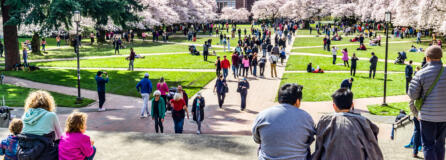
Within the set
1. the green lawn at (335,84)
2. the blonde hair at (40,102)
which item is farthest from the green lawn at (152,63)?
the blonde hair at (40,102)

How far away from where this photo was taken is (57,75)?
25297 millimetres

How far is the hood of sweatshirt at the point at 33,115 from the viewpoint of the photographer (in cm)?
549

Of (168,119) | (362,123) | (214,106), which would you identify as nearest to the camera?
(362,123)

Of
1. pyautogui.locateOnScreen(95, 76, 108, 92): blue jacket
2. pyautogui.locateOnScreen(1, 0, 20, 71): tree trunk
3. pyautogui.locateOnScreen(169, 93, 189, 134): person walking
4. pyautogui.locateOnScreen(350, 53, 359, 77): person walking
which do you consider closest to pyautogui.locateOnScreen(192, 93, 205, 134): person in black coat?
pyautogui.locateOnScreen(169, 93, 189, 134): person walking

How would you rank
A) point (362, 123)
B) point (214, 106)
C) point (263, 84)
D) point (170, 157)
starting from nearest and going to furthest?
point (362, 123) → point (170, 157) → point (214, 106) → point (263, 84)

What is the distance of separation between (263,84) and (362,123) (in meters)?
19.0

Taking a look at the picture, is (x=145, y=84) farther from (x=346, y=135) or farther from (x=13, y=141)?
(x=346, y=135)

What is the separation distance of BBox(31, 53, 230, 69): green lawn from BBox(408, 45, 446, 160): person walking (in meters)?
24.7

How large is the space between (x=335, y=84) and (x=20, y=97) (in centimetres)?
1541

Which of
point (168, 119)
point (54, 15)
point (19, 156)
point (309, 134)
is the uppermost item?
point (54, 15)

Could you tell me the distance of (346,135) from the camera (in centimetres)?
421

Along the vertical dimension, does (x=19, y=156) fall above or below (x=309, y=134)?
below

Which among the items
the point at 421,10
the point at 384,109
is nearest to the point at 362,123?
the point at 384,109

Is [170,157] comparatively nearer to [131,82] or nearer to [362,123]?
[362,123]
